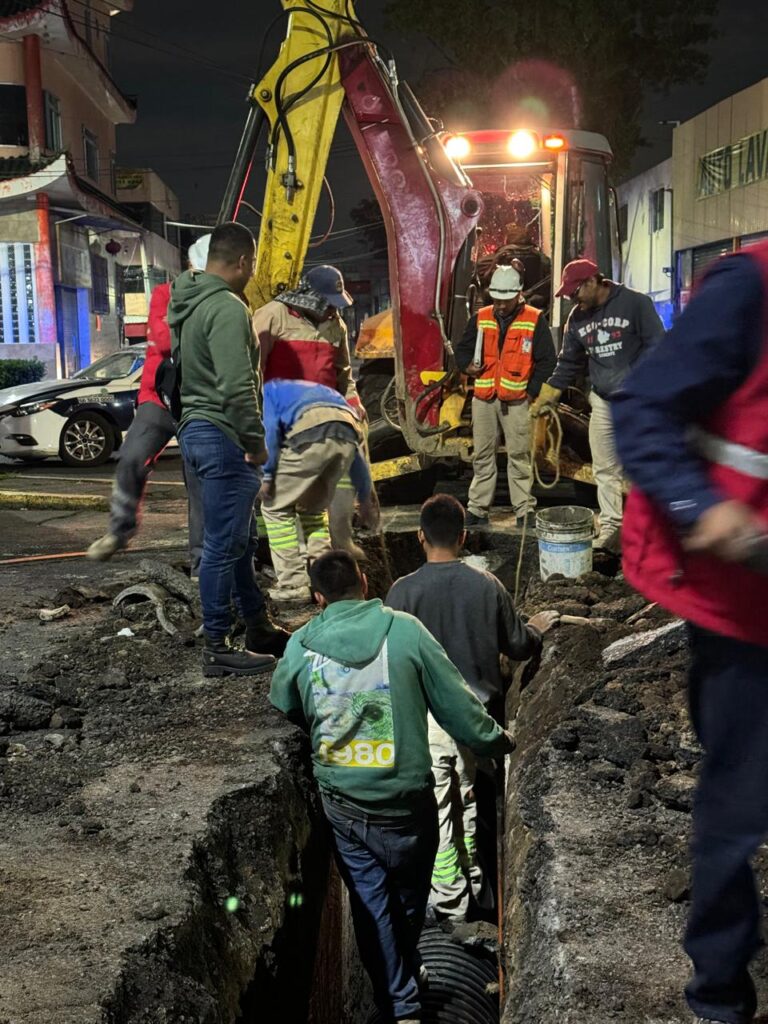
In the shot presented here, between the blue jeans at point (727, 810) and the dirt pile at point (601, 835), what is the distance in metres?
0.77

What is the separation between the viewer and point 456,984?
502 centimetres

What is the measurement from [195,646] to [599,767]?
8.97 feet

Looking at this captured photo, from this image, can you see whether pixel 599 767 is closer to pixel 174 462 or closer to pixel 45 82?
pixel 174 462

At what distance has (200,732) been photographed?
5371 mm

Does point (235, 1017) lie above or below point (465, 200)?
below

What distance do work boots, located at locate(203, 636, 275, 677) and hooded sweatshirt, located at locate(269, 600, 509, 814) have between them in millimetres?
1927

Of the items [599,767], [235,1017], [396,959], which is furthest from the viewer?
[599,767]

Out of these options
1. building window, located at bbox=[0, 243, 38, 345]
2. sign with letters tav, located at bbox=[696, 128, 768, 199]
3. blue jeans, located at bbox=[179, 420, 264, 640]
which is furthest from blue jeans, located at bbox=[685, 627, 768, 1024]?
building window, located at bbox=[0, 243, 38, 345]

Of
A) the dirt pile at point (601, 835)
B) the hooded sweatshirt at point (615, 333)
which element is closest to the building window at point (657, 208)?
the hooded sweatshirt at point (615, 333)

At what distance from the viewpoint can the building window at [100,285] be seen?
1287 inches

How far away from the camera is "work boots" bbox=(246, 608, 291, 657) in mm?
6262

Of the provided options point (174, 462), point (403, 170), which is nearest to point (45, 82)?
point (174, 462)

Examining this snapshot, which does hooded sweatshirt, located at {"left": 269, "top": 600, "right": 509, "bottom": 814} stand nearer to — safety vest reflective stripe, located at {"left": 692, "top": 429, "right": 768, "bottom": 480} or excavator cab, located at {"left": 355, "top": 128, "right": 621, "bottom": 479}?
safety vest reflective stripe, located at {"left": 692, "top": 429, "right": 768, "bottom": 480}

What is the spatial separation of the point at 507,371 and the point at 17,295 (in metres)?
20.4
